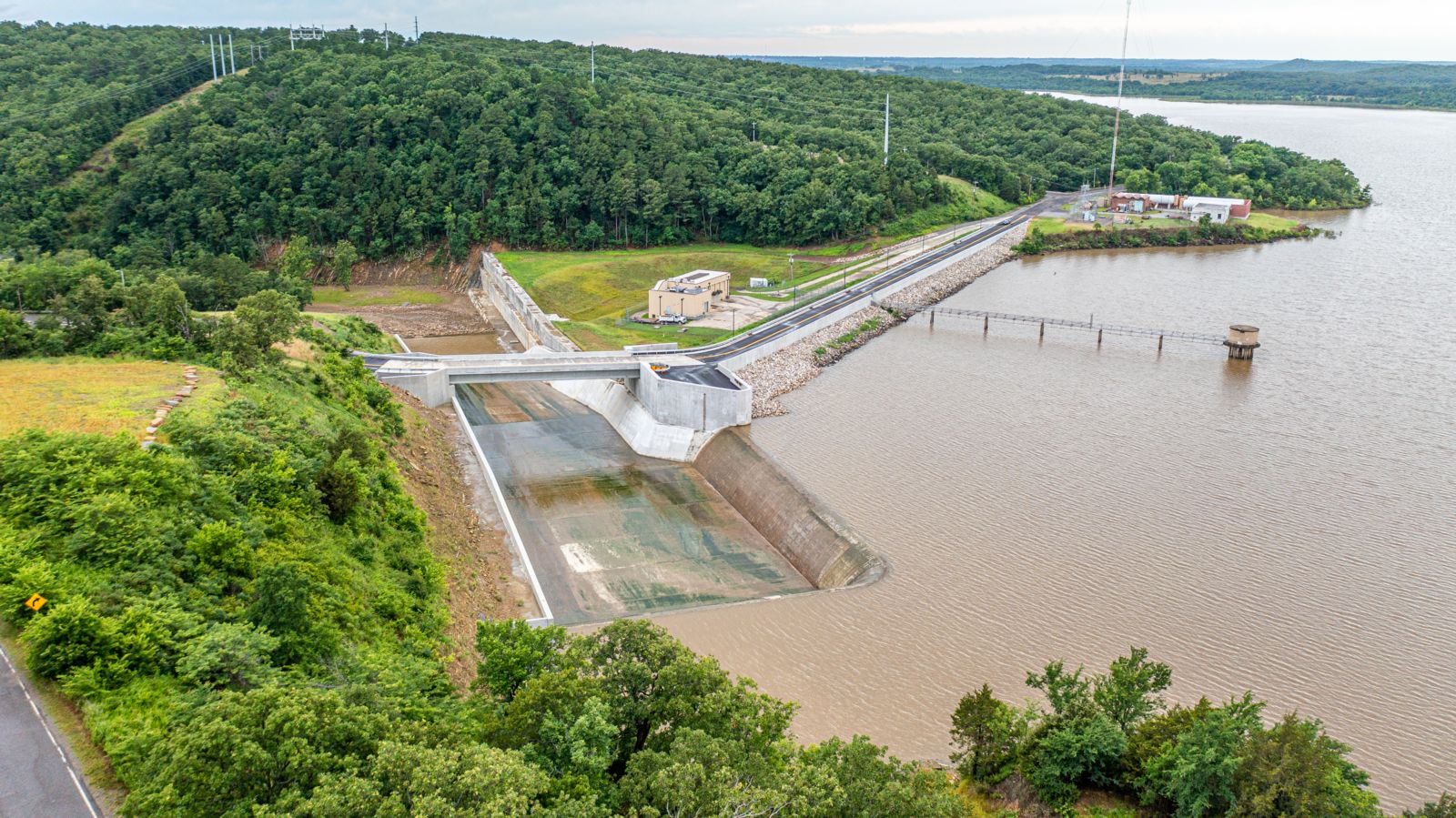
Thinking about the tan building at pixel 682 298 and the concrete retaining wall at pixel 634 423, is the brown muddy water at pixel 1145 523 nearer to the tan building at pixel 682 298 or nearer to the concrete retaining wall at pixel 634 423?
the concrete retaining wall at pixel 634 423

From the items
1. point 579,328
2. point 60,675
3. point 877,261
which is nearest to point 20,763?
point 60,675

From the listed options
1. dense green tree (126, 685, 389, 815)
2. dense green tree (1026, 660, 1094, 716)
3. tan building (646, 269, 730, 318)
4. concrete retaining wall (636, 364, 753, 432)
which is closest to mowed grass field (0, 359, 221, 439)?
dense green tree (126, 685, 389, 815)

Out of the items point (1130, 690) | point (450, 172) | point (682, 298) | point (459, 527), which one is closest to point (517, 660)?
point (1130, 690)

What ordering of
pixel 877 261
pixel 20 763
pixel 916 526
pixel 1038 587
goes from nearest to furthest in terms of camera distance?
pixel 20 763
pixel 1038 587
pixel 916 526
pixel 877 261

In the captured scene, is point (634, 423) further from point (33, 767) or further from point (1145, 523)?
point (33, 767)

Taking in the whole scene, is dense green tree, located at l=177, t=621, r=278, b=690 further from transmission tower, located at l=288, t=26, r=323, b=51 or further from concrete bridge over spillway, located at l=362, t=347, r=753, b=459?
transmission tower, located at l=288, t=26, r=323, b=51

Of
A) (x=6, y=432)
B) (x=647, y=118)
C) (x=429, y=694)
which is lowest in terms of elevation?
(x=429, y=694)

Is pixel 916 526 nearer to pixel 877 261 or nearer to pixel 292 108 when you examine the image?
pixel 877 261
